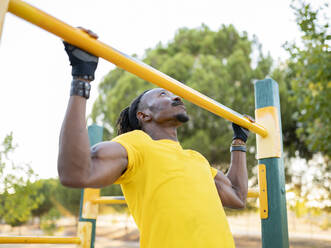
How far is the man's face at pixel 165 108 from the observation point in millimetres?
1272

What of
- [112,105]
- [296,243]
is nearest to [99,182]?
[112,105]

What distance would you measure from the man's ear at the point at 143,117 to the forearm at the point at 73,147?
49 centimetres

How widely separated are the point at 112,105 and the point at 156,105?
26.0 ft

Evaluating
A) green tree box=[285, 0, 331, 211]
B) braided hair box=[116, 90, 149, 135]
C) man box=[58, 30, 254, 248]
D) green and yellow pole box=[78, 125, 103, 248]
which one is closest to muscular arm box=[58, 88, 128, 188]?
man box=[58, 30, 254, 248]

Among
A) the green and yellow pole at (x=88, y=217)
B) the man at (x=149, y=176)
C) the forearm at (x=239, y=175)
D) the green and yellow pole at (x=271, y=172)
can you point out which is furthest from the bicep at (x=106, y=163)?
the green and yellow pole at (x=88, y=217)

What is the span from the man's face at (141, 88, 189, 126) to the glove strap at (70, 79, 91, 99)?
0.46m

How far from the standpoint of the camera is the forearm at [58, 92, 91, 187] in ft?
2.69

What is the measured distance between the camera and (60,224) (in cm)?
1580

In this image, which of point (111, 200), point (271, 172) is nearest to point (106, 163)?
point (271, 172)

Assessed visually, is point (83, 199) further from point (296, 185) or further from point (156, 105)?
point (296, 185)

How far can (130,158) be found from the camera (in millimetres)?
1000

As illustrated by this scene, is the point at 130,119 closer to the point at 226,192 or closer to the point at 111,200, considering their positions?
the point at 226,192

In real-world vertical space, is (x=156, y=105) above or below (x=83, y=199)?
above

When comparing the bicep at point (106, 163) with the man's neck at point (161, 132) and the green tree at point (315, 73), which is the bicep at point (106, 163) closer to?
the man's neck at point (161, 132)
